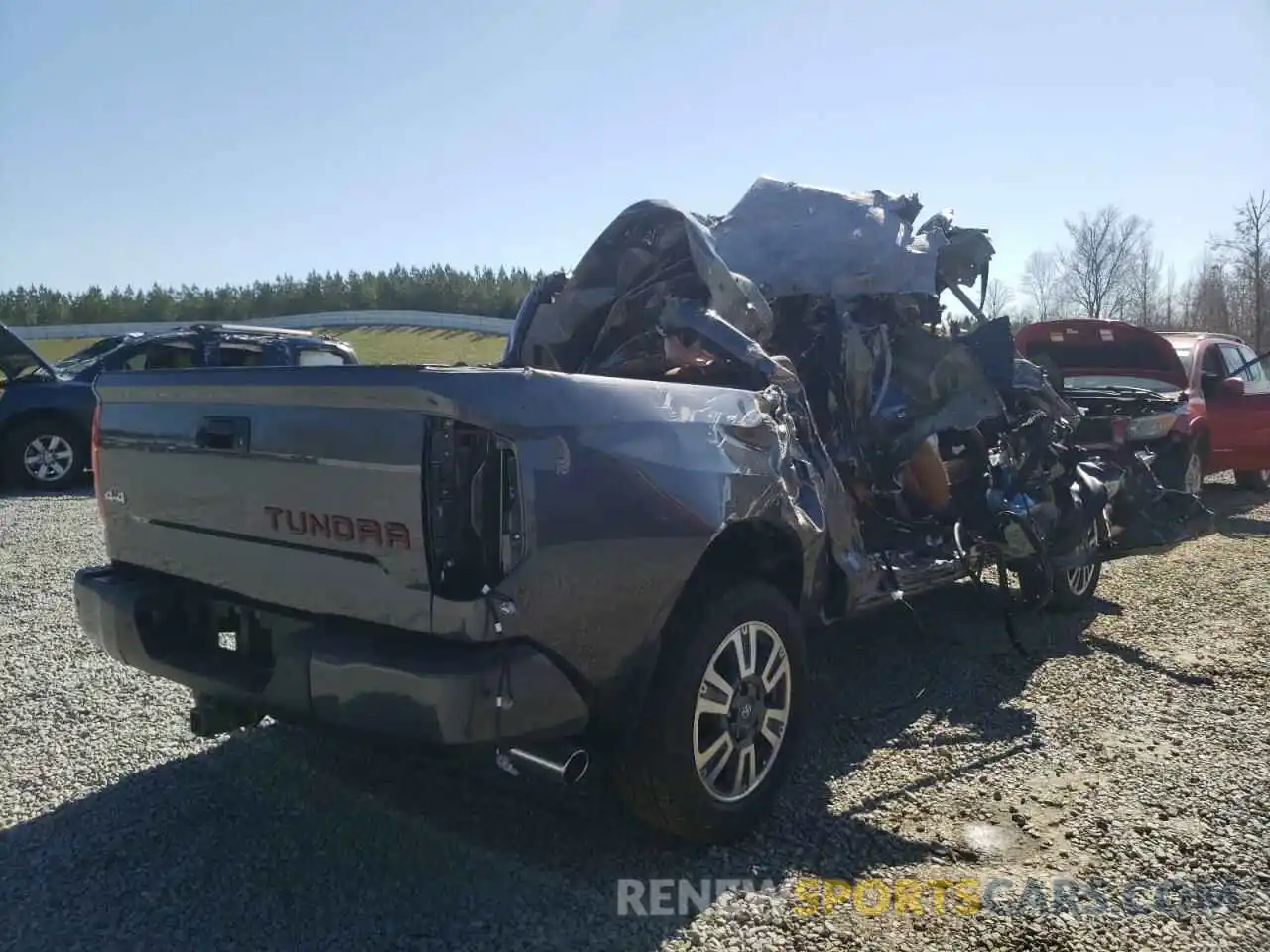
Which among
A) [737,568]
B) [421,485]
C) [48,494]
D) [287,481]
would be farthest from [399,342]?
[421,485]

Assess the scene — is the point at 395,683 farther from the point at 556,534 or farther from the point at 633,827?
the point at 633,827

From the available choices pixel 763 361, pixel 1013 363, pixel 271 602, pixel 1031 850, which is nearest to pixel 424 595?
pixel 271 602

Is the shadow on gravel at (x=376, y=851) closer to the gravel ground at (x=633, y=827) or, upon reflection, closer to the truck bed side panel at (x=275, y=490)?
the gravel ground at (x=633, y=827)

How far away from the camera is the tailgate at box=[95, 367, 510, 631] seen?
2.66 metres

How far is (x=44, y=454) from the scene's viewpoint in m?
11.1

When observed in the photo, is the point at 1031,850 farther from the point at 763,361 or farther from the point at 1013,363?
the point at 1013,363

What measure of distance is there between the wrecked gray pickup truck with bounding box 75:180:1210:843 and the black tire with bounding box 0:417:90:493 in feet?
27.5

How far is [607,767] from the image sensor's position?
3.14 metres

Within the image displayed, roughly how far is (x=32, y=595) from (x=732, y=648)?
17.9 ft

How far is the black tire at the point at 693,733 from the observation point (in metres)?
3.06

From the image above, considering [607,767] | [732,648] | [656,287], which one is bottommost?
[607,767]

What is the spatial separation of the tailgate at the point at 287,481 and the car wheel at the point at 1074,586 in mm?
4321

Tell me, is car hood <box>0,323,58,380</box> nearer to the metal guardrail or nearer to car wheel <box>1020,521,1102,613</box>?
car wheel <box>1020,521,1102,613</box>

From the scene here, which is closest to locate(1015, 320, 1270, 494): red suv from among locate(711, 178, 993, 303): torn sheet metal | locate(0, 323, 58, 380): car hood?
locate(711, 178, 993, 303): torn sheet metal
